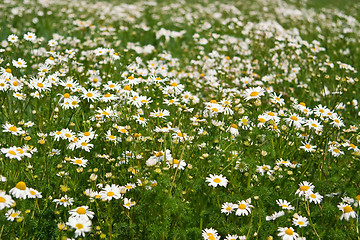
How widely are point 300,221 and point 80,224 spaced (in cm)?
138

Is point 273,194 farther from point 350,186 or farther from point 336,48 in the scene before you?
point 336,48

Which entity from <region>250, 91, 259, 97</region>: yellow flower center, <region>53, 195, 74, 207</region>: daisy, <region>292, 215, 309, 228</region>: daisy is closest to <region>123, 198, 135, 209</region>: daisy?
<region>53, 195, 74, 207</region>: daisy

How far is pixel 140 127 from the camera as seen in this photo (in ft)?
10.7

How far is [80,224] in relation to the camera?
6.70 feet

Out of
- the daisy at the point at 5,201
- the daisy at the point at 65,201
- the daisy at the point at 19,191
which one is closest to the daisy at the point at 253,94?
the daisy at the point at 65,201

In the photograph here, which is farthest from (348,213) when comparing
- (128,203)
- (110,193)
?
(110,193)

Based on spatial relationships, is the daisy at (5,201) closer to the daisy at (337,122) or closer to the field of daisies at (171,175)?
the field of daisies at (171,175)

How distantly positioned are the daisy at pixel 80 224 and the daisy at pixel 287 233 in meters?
1.17

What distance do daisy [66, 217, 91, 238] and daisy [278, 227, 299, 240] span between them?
1167 mm

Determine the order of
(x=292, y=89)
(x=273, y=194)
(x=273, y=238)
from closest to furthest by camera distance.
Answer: (x=273, y=238) < (x=273, y=194) < (x=292, y=89)

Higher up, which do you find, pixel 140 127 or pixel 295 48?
pixel 295 48

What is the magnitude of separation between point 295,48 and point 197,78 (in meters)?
1.81

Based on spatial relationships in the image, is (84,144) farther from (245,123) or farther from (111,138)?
(245,123)

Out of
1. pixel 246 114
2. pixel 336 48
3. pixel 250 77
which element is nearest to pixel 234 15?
pixel 336 48
